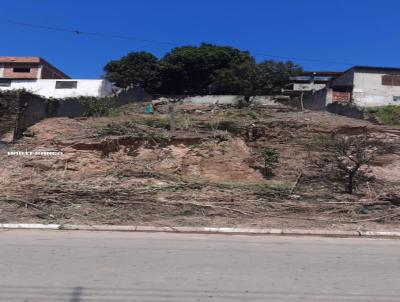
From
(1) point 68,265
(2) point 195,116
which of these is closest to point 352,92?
(2) point 195,116

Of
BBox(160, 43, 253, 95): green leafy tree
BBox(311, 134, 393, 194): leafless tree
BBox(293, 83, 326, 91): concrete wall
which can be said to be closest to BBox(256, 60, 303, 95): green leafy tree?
BBox(293, 83, 326, 91): concrete wall

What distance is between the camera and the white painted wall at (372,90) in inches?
1788

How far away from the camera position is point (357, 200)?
43.5ft

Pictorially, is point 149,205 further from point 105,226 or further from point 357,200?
point 357,200

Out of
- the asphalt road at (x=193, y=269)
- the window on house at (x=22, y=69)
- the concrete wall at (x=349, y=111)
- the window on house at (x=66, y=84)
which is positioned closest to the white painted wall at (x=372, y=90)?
the concrete wall at (x=349, y=111)

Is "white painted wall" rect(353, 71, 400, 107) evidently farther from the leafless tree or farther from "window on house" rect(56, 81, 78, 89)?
the leafless tree

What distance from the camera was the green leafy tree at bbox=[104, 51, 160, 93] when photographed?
5500 cm

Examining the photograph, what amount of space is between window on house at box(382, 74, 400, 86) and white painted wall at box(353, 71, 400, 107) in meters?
0.30

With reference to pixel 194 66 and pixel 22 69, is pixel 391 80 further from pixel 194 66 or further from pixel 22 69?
pixel 22 69

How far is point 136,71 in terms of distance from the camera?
55594 mm

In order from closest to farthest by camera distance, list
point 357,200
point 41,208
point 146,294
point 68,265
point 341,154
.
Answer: point 146,294 → point 68,265 → point 41,208 → point 357,200 → point 341,154

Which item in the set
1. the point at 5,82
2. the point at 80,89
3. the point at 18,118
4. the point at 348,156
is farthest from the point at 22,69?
the point at 348,156

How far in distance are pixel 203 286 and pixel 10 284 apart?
220 cm

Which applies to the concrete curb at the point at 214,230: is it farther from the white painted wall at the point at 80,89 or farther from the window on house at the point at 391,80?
the white painted wall at the point at 80,89
